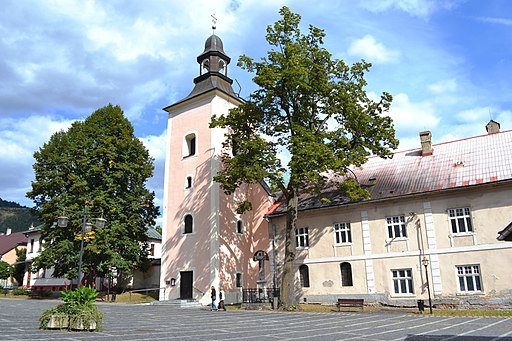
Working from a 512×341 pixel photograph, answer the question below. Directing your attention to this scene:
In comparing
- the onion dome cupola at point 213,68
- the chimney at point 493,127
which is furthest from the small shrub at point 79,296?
the chimney at point 493,127

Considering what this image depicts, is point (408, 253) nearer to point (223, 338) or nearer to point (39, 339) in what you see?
point (223, 338)

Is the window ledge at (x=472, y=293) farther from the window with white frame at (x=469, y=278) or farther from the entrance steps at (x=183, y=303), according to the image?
the entrance steps at (x=183, y=303)

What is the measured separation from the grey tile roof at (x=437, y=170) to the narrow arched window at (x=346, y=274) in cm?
401

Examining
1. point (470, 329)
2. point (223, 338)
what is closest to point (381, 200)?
point (470, 329)

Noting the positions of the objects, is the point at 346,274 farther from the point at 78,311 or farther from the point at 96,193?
the point at 96,193

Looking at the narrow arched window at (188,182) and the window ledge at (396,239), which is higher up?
the narrow arched window at (188,182)

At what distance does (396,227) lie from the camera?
2527cm

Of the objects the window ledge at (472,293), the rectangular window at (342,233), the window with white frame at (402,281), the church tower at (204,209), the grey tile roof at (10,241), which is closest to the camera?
the window ledge at (472,293)

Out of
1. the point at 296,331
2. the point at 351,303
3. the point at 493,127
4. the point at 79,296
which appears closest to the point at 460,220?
the point at 351,303

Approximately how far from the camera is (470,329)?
1338 centimetres

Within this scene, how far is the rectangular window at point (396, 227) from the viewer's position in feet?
81.9

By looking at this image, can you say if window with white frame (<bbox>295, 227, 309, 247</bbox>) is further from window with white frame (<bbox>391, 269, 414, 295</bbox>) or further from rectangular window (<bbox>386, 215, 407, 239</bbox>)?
window with white frame (<bbox>391, 269, 414, 295</bbox>)

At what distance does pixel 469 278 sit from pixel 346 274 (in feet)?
23.1

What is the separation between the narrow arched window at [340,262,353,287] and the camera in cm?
2622
